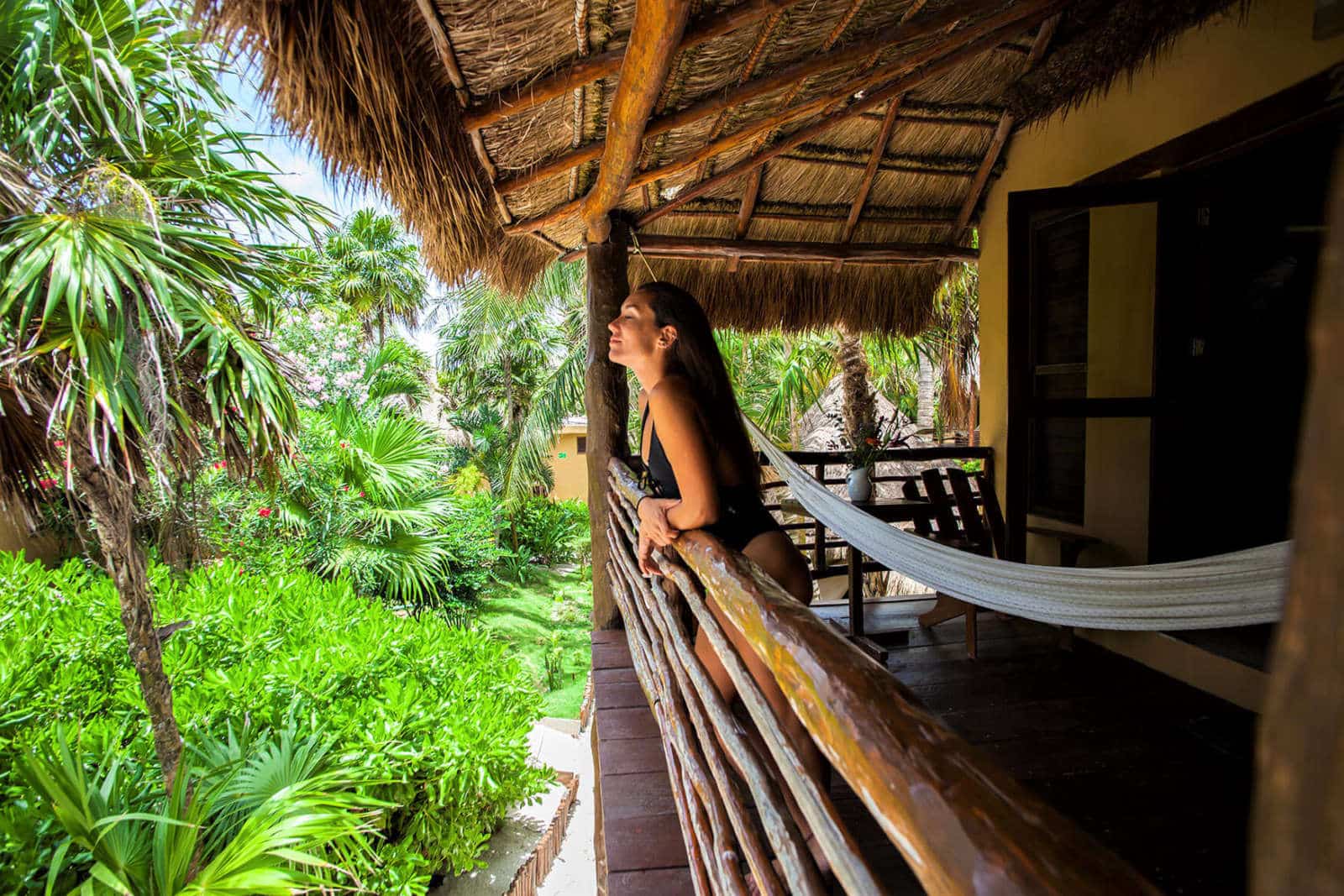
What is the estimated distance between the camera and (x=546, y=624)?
43.8ft

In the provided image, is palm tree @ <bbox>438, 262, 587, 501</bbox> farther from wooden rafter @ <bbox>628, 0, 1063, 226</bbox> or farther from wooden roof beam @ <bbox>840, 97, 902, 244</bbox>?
wooden rafter @ <bbox>628, 0, 1063, 226</bbox>

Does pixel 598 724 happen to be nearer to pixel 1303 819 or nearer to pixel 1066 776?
pixel 1066 776

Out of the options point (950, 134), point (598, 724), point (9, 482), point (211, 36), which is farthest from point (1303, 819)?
point (9, 482)

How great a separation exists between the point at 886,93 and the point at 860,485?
190 centimetres

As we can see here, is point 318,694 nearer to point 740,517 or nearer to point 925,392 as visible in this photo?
point 740,517

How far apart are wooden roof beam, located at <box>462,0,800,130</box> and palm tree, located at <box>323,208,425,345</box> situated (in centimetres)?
1538

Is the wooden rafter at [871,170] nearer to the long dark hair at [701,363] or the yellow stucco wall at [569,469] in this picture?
the long dark hair at [701,363]

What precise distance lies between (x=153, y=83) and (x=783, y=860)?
14.6 ft

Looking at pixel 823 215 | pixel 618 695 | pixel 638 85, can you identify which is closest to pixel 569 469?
pixel 823 215

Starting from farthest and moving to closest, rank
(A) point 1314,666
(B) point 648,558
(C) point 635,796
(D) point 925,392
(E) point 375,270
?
(E) point 375,270 → (D) point 925,392 → (C) point 635,796 → (B) point 648,558 → (A) point 1314,666

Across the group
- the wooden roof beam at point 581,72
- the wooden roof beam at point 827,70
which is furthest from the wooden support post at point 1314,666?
the wooden roof beam at point 827,70

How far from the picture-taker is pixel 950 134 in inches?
154

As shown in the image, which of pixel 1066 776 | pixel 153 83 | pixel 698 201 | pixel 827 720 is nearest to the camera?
pixel 827 720

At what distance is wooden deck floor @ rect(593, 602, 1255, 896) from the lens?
180 cm
